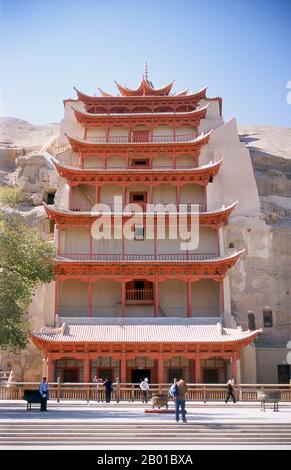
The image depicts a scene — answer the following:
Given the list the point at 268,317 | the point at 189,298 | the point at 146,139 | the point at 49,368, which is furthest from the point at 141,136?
the point at 49,368

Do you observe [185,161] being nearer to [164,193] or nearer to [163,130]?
[164,193]

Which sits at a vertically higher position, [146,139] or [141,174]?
[146,139]

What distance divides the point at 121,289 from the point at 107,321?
402cm

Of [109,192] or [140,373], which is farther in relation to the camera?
[109,192]

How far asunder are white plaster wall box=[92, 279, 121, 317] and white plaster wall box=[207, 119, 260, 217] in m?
9.25

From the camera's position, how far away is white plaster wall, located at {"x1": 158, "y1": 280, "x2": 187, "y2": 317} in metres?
38.2

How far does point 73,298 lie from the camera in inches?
1508

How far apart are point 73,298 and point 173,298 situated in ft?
22.2

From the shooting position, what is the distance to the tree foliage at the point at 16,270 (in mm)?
23641

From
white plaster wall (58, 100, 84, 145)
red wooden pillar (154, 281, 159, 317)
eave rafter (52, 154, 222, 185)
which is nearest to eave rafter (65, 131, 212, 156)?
eave rafter (52, 154, 222, 185)

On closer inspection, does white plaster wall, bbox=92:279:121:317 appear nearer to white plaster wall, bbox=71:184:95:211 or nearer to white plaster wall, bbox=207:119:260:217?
white plaster wall, bbox=71:184:95:211

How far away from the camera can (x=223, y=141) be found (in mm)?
46125
